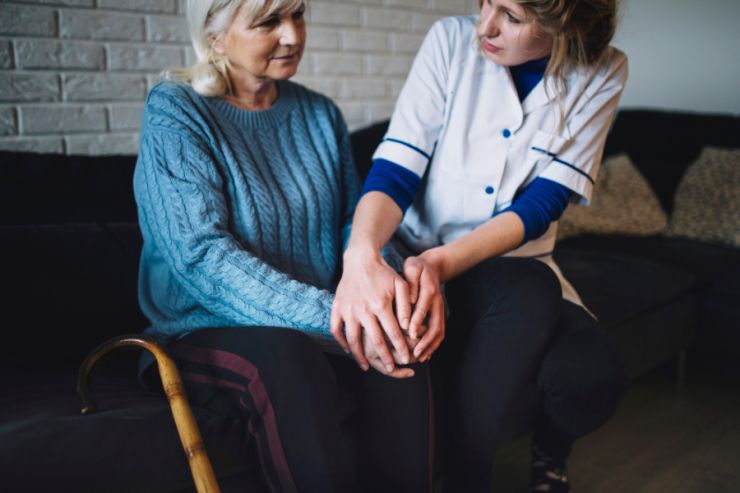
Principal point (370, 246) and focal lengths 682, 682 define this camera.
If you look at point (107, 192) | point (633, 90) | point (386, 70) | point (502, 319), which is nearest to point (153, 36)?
point (107, 192)

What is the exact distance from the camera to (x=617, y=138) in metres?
3.04

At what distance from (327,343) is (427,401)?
21 centimetres

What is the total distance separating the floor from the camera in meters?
1.75

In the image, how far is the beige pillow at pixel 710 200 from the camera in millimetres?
2611

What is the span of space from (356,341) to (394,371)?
0.08m

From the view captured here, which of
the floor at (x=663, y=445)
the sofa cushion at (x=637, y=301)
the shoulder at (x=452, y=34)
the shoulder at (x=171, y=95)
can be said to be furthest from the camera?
the sofa cushion at (x=637, y=301)

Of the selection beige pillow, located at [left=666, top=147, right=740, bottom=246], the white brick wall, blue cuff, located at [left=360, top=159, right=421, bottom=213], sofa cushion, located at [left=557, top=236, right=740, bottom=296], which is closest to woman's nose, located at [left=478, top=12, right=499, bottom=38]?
blue cuff, located at [left=360, top=159, right=421, bottom=213]

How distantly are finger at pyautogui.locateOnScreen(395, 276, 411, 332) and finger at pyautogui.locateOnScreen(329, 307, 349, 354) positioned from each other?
0.10 m

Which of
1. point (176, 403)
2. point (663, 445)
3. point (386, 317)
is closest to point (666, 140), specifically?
point (663, 445)

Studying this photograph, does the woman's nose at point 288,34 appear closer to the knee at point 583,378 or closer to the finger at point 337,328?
the finger at point 337,328

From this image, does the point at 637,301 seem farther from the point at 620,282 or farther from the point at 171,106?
the point at 171,106

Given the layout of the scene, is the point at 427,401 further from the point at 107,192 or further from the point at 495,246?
the point at 107,192

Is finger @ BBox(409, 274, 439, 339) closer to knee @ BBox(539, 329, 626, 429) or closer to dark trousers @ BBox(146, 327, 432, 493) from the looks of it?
dark trousers @ BBox(146, 327, 432, 493)

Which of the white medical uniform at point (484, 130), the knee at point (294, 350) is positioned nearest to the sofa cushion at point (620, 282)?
the white medical uniform at point (484, 130)
